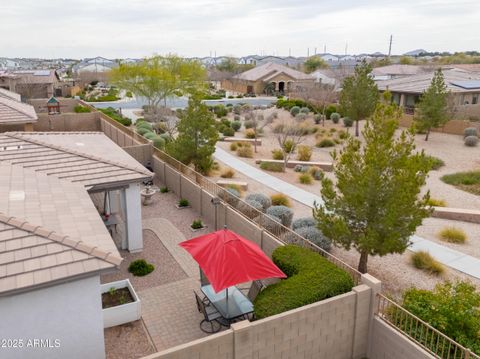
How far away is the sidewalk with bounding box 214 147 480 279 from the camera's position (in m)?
14.6

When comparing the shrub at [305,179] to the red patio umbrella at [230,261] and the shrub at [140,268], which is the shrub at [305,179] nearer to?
the shrub at [140,268]

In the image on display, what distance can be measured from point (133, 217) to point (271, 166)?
554 inches

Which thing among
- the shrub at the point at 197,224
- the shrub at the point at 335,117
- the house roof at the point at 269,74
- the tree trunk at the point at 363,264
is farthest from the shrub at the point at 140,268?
the house roof at the point at 269,74

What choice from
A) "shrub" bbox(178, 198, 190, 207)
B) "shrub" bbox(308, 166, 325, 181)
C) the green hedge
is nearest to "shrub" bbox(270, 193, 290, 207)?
"shrub" bbox(178, 198, 190, 207)

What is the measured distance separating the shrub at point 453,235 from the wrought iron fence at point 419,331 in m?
7.95

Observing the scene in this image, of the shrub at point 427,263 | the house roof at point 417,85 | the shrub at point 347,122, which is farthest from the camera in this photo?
the house roof at point 417,85

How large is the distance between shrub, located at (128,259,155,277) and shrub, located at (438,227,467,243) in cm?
1152

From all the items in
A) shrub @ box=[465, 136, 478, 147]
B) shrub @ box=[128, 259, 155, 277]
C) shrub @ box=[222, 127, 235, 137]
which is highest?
shrub @ box=[465, 136, 478, 147]

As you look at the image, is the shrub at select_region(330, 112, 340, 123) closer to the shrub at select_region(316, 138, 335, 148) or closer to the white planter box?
the shrub at select_region(316, 138, 335, 148)

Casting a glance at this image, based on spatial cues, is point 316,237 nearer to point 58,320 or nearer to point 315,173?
point 58,320

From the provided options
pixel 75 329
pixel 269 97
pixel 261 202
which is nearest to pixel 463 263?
pixel 261 202

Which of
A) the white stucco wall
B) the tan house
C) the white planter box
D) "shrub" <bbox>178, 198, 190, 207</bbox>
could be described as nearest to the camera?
the white stucco wall

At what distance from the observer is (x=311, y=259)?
11.3 meters

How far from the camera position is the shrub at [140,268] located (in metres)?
13.7
